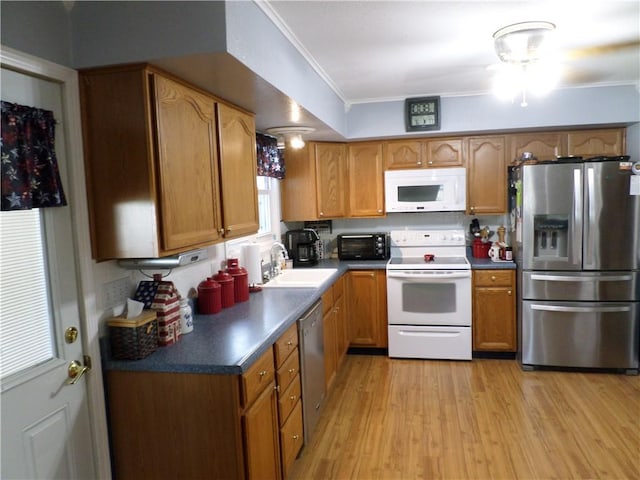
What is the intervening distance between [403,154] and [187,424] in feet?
10.2

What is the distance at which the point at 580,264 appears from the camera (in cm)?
354

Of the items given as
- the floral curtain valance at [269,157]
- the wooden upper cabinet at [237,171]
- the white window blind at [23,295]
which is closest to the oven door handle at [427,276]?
the floral curtain valance at [269,157]

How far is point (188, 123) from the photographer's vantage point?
77.9 inches

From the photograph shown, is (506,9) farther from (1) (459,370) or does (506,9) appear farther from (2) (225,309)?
(1) (459,370)

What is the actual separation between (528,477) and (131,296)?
2.19 metres

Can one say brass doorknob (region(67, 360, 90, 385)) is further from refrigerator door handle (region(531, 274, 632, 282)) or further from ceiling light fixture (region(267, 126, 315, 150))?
refrigerator door handle (region(531, 274, 632, 282))

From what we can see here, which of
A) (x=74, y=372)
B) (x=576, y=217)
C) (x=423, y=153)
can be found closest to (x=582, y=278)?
(x=576, y=217)

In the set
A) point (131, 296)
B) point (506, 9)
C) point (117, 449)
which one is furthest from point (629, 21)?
point (117, 449)

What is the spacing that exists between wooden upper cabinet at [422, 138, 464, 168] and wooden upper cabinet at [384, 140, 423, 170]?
0.06 m

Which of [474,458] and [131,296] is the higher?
[131,296]

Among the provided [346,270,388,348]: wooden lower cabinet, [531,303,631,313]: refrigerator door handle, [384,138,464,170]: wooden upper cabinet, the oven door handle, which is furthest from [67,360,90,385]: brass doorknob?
[531,303,631,313]: refrigerator door handle

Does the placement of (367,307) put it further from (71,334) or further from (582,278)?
(71,334)

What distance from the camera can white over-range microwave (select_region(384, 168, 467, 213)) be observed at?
13.4 feet

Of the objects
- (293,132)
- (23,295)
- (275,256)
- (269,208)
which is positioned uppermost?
(293,132)
